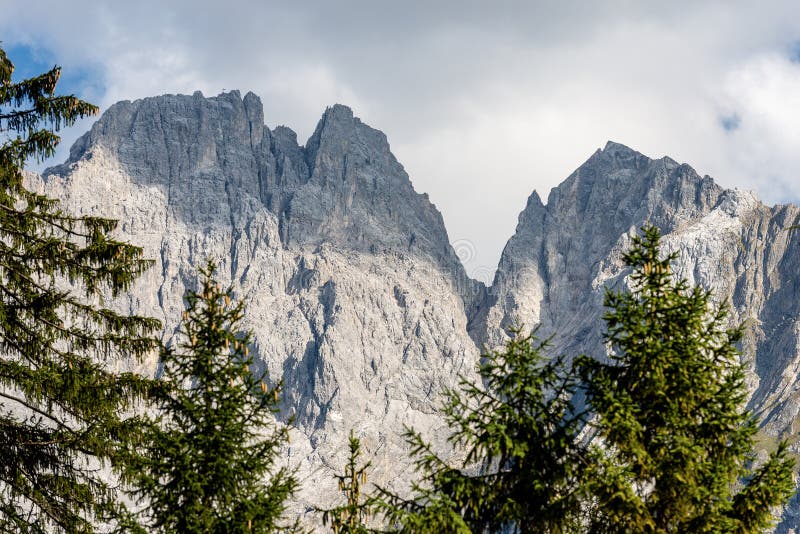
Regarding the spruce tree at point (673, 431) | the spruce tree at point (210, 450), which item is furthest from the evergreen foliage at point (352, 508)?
the spruce tree at point (673, 431)

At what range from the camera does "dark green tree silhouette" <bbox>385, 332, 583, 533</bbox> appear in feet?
46.5

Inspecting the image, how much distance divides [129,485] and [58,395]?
2.06 m

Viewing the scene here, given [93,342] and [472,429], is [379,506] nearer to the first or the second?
[472,429]

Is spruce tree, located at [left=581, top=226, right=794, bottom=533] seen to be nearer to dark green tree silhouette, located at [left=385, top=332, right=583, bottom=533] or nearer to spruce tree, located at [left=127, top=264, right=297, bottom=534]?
dark green tree silhouette, located at [left=385, top=332, right=583, bottom=533]

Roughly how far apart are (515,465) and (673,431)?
268 centimetres

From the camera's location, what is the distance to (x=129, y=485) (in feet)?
50.9

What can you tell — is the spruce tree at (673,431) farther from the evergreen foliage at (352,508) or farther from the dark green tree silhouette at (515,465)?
the evergreen foliage at (352,508)

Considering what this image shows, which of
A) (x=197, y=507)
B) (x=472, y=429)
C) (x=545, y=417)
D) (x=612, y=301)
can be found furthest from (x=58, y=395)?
(x=612, y=301)

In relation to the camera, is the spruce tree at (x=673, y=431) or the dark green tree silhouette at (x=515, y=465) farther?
the dark green tree silhouette at (x=515, y=465)

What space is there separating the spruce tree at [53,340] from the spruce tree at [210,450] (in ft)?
2.32

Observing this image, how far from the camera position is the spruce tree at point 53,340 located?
597 inches

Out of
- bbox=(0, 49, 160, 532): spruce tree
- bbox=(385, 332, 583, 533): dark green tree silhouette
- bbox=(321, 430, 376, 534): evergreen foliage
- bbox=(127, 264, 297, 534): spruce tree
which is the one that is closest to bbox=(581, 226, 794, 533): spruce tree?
bbox=(385, 332, 583, 533): dark green tree silhouette

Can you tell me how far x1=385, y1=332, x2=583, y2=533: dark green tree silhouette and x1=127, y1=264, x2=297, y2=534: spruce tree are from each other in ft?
8.40

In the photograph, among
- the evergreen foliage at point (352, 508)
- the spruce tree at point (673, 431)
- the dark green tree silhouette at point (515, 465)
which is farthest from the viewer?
the evergreen foliage at point (352, 508)
